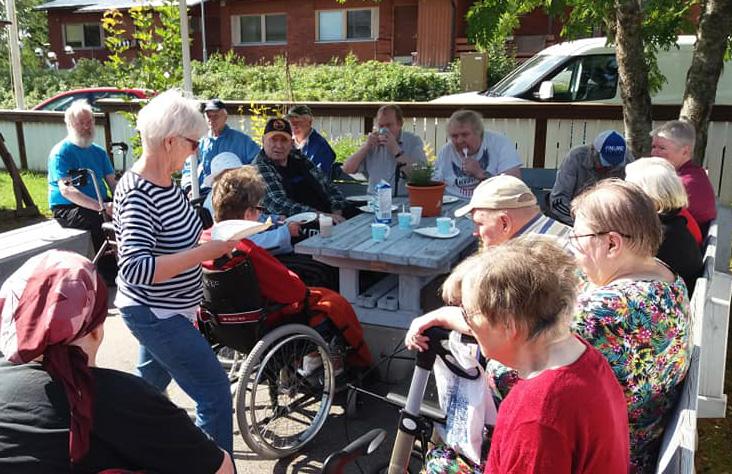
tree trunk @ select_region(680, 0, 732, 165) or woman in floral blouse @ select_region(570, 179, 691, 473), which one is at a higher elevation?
tree trunk @ select_region(680, 0, 732, 165)

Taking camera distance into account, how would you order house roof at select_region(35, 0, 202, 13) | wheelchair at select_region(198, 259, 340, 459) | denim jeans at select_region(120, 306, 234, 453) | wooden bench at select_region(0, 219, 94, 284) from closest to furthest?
denim jeans at select_region(120, 306, 234, 453)
wheelchair at select_region(198, 259, 340, 459)
wooden bench at select_region(0, 219, 94, 284)
house roof at select_region(35, 0, 202, 13)

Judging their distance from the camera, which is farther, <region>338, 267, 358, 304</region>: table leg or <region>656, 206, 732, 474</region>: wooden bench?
<region>338, 267, 358, 304</region>: table leg

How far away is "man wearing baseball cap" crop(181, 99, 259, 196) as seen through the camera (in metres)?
5.54

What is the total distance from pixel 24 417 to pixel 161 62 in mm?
6334

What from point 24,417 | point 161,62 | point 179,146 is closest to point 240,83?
point 161,62

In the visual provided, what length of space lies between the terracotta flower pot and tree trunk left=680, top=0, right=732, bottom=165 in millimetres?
2394

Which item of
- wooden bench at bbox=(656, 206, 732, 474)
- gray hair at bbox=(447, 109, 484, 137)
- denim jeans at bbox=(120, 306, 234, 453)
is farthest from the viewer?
gray hair at bbox=(447, 109, 484, 137)

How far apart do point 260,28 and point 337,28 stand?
3.52 metres

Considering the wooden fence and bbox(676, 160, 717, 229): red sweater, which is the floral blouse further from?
the wooden fence

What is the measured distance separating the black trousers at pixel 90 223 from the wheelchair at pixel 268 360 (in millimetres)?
2594

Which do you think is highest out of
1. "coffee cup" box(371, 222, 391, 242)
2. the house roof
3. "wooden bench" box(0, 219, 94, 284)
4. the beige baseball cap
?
the house roof

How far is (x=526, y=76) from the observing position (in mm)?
8852

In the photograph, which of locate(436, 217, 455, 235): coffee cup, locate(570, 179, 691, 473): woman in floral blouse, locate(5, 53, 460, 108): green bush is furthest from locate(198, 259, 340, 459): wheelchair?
locate(5, 53, 460, 108): green bush

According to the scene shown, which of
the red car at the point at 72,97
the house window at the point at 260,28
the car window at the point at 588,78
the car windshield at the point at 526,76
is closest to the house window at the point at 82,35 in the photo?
the house window at the point at 260,28
